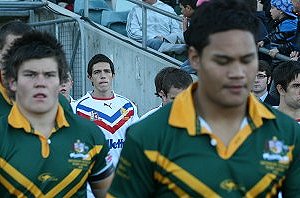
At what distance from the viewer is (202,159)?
4.28 metres

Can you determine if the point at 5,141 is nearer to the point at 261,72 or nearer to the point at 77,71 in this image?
the point at 261,72

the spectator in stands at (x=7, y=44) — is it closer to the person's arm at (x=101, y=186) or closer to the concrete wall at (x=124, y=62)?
the person's arm at (x=101, y=186)

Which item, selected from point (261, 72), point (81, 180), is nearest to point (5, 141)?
point (81, 180)

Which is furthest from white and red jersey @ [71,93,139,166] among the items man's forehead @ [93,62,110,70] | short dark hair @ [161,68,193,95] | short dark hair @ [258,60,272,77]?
short dark hair @ [258,60,272,77]

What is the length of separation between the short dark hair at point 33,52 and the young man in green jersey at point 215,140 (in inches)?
58.7

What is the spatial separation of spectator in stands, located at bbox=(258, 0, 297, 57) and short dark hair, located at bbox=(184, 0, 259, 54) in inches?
269

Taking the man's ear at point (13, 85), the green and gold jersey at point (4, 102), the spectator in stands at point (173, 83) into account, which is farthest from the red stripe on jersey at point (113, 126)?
the man's ear at point (13, 85)

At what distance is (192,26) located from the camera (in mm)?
4309

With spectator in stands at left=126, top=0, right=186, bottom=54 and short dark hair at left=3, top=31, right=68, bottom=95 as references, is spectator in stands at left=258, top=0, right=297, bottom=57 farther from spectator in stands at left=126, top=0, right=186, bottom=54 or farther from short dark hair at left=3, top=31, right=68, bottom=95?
short dark hair at left=3, top=31, right=68, bottom=95

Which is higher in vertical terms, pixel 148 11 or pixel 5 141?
pixel 5 141

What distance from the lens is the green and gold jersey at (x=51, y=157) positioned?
5465mm

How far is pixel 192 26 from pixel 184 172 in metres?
0.71

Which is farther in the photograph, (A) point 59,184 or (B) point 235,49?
(A) point 59,184

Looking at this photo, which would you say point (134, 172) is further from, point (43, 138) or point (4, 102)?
point (4, 102)
